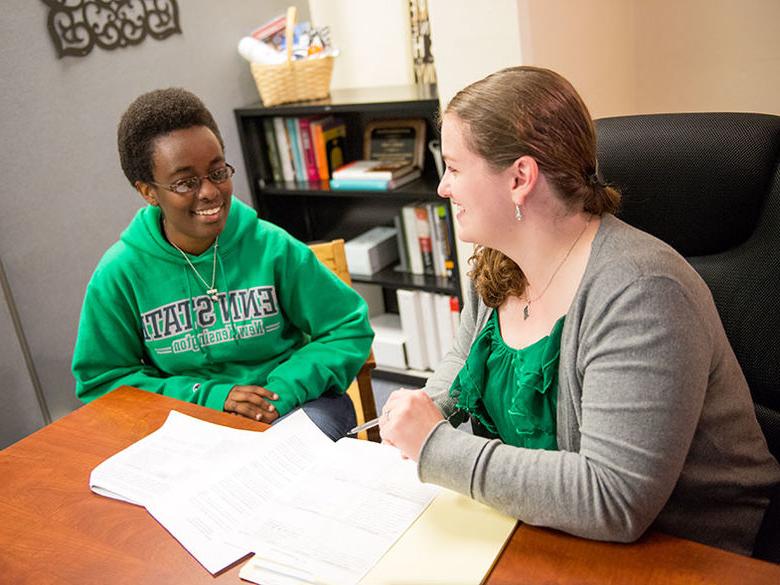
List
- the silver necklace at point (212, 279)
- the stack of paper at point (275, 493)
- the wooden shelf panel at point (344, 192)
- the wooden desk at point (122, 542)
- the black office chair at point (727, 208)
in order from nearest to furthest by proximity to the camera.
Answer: the wooden desk at point (122, 542) → the stack of paper at point (275, 493) → the black office chair at point (727, 208) → the silver necklace at point (212, 279) → the wooden shelf panel at point (344, 192)

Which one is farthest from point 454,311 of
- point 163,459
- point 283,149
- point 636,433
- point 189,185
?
point 636,433

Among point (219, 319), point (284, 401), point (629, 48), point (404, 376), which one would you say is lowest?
point (404, 376)

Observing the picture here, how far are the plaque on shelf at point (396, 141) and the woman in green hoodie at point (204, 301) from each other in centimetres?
119

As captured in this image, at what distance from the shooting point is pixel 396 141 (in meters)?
2.95

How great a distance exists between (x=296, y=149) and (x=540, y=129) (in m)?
2.09

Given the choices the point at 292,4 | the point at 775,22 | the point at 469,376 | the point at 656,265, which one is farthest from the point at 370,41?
the point at 656,265

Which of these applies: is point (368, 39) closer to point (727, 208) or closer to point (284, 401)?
point (284, 401)

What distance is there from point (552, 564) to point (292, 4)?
2.72 meters

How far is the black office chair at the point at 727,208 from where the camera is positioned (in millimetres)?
1174

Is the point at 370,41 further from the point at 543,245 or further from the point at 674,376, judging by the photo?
the point at 674,376

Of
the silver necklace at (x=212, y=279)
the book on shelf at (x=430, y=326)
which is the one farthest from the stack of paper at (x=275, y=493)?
the book on shelf at (x=430, y=326)

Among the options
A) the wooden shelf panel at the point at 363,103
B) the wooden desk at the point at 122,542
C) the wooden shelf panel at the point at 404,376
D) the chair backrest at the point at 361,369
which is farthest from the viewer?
the wooden shelf panel at the point at 404,376

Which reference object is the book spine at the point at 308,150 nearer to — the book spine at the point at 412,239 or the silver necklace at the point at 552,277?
the book spine at the point at 412,239

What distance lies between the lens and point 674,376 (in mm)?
940
